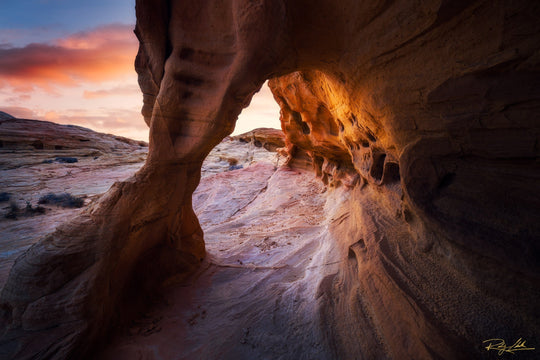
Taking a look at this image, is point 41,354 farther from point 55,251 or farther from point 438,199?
point 438,199

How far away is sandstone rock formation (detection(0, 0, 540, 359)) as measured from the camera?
1.69 meters

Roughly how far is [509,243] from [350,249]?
2011mm

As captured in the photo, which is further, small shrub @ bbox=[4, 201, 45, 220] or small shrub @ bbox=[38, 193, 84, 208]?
small shrub @ bbox=[38, 193, 84, 208]

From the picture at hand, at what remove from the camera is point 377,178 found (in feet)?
13.4

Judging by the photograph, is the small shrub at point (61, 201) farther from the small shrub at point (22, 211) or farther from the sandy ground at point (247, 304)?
the sandy ground at point (247, 304)

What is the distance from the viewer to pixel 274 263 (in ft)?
15.6

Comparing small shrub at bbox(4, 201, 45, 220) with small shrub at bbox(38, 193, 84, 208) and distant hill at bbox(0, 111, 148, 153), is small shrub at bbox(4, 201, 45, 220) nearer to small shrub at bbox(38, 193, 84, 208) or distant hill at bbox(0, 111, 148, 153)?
small shrub at bbox(38, 193, 84, 208)

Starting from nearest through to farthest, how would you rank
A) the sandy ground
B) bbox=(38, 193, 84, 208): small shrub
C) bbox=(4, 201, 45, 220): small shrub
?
the sandy ground → bbox=(4, 201, 45, 220): small shrub → bbox=(38, 193, 84, 208): small shrub

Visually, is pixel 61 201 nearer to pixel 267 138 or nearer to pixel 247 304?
pixel 247 304

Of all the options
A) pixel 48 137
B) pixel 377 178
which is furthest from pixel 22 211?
pixel 48 137

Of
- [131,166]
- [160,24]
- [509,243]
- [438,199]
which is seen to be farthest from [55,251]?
[131,166]

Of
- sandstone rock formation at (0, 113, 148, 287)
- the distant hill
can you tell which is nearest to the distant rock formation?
sandstone rock formation at (0, 113, 148, 287)

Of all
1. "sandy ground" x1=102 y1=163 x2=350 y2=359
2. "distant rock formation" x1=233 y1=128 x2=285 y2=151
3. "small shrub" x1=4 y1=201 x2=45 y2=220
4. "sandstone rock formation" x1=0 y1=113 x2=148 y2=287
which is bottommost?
"sandy ground" x1=102 y1=163 x2=350 y2=359

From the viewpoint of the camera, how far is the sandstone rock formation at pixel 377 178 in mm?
1688
